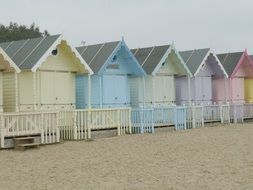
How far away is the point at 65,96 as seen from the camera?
23.7m

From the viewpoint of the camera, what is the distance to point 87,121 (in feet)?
72.3

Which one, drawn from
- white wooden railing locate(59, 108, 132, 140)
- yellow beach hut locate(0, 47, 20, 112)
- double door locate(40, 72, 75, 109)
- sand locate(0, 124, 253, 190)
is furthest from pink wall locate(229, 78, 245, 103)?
yellow beach hut locate(0, 47, 20, 112)

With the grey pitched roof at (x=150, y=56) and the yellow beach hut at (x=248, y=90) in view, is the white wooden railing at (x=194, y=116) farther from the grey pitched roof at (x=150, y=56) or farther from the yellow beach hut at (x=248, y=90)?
the yellow beach hut at (x=248, y=90)

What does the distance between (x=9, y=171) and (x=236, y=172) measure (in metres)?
5.47

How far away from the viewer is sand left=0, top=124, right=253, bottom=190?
11.5m

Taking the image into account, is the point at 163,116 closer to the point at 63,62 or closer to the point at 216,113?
the point at 216,113

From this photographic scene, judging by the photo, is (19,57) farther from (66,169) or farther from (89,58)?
(66,169)

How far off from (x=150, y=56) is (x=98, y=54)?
153 inches

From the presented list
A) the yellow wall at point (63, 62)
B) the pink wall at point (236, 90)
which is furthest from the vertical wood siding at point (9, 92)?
the pink wall at point (236, 90)

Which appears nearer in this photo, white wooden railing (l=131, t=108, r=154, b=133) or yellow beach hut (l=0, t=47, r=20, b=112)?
Answer: yellow beach hut (l=0, t=47, r=20, b=112)

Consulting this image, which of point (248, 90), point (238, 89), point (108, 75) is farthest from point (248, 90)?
point (108, 75)

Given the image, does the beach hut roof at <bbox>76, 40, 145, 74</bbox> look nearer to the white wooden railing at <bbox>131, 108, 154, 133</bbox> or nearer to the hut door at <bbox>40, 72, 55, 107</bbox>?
the hut door at <bbox>40, 72, 55, 107</bbox>

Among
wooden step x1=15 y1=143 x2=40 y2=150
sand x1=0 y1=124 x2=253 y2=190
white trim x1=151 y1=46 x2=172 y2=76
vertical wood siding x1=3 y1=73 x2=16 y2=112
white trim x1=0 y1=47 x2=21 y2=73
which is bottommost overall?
sand x1=0 y1=124 x2=253 y2=190

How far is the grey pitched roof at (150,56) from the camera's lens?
2757 cm
